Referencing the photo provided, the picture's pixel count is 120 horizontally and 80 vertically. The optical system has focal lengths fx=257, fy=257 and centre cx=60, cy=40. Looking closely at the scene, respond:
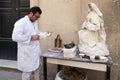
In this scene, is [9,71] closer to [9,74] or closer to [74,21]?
[9,74]

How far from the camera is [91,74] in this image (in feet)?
17.2

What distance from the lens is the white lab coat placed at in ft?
14.0

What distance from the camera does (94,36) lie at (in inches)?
177

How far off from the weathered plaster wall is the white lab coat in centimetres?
97

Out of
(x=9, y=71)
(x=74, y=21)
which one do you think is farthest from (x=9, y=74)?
(x=74, y=21)

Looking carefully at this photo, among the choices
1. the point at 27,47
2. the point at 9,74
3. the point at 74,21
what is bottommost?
the point at 9,74

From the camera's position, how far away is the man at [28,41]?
13.9 feet

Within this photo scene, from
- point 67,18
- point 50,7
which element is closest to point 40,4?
point 50,7

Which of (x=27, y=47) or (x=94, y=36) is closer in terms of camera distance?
(x=27, y=47)

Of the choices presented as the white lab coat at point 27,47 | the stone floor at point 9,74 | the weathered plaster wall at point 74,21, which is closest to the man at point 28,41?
the white lab coat at point 27,47

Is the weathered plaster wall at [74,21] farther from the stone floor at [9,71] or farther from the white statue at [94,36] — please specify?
the stone floor at [9,71]

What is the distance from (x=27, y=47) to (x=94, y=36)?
46.2 inches

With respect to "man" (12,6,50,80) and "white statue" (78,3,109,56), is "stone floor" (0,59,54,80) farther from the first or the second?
"white statue" (78,3,109,56)

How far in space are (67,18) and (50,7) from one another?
44 centimetres
